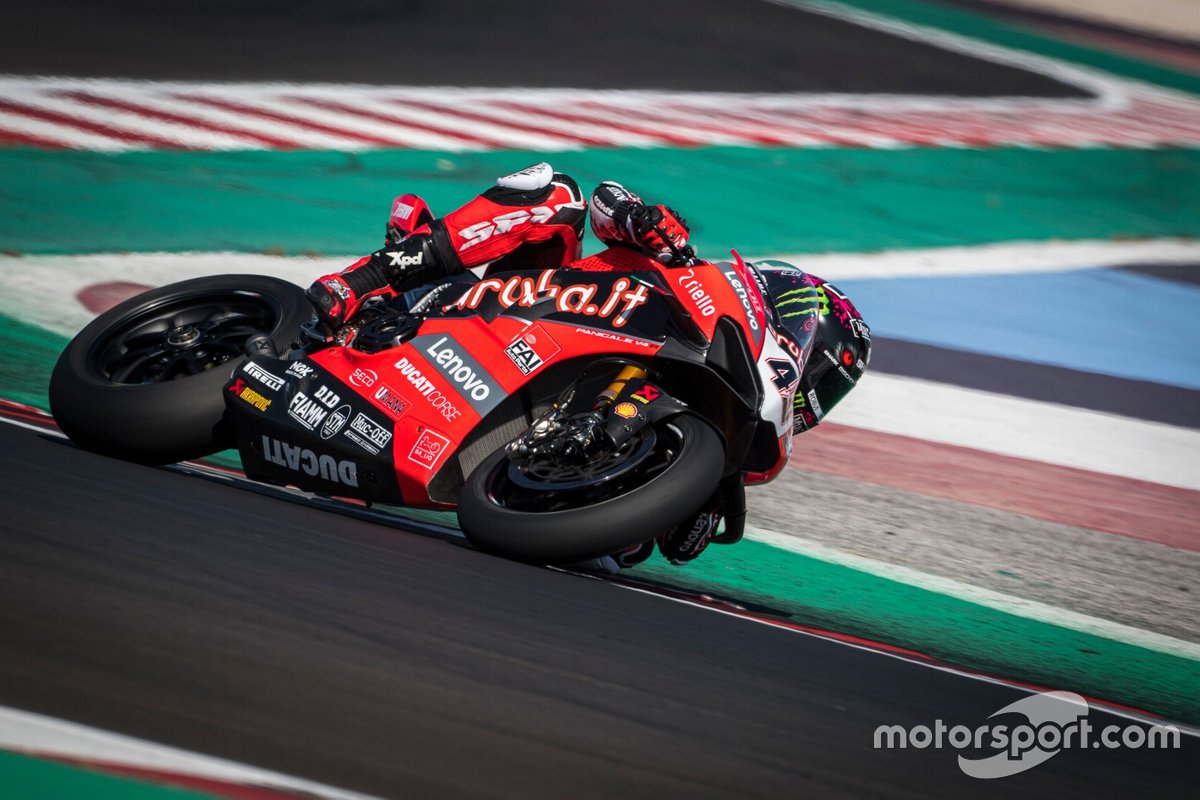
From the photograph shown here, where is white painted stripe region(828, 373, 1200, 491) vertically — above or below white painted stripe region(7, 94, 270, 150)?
below

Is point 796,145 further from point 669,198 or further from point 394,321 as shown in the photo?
point 394,321

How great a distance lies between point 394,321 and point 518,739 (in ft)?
7.03

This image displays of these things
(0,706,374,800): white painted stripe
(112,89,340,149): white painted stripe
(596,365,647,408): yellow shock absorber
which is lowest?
(112,89,340,149): white painted stripe

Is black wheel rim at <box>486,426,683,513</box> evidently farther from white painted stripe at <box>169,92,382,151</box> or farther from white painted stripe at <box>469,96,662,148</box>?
white painted stripe at <box>469,96,662,148</box>

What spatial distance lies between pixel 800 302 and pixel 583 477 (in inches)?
47.9

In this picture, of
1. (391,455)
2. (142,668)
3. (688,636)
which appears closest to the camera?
(142,668)

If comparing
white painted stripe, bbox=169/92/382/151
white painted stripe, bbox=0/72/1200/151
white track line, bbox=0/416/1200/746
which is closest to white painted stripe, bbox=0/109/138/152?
white painted stripe, bbox=0/72/1200/151

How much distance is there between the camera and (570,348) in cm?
442

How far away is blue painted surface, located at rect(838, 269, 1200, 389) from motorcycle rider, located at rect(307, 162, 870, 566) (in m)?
4.09

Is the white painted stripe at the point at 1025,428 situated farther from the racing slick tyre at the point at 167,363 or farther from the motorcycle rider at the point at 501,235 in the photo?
the racing slick tyre at the point at 167,363

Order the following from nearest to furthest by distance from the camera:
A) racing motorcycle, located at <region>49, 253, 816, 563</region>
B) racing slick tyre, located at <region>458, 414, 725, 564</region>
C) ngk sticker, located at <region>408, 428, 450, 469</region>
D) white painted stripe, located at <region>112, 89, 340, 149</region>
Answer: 1. racing slick tyre, located at <region>458, 414, 725, 564</region>
2. racing motorcycle, located at <region>49, 253, 816, 563</region>
3. ngk sticker, located at <region>408, 428, 450, 469</region>
4. white painted stripe, located at <region>112, 89, 340, 149</region>

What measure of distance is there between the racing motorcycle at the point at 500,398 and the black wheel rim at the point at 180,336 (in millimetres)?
176

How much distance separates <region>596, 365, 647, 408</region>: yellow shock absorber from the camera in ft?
13.9

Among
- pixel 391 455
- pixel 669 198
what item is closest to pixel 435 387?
pixel 391 455
